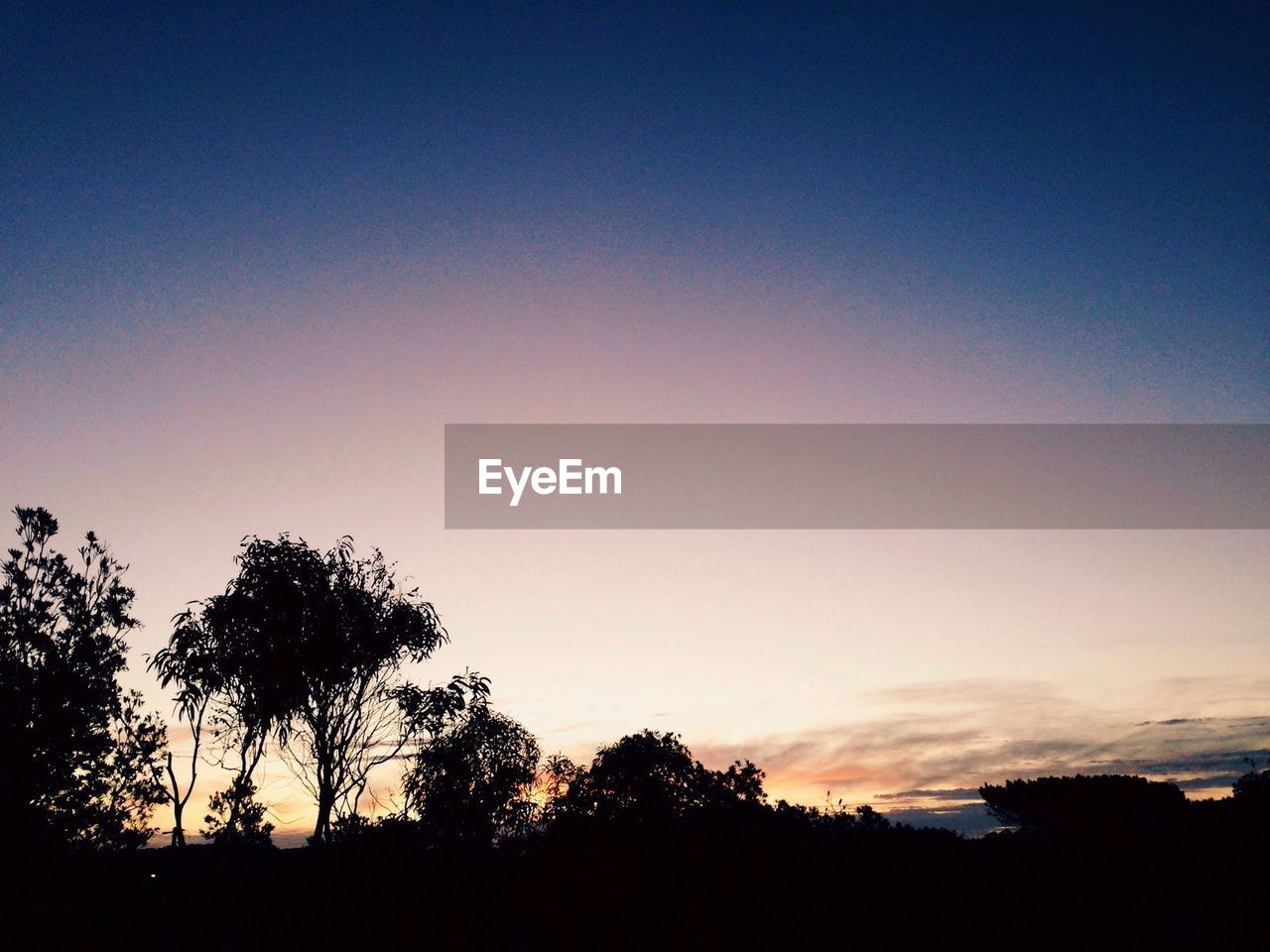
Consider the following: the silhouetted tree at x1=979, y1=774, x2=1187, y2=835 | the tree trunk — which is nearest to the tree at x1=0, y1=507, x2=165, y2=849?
the tree trunk

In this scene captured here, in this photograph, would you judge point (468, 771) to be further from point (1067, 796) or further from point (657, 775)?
point (1067, 796)

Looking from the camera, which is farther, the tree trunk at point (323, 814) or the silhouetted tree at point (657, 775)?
the silhouetted tree at point (657, 775)

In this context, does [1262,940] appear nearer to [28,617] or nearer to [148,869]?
[148,869]

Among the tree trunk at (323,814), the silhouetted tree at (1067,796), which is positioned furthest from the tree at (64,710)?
the silhouetted tree at (1067,796)

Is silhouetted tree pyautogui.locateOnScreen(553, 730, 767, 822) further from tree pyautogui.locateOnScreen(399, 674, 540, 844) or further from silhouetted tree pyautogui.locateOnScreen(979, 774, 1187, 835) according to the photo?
silhouetted tree pyautogui.locateOnScreen(979, 774, 1187, 835)

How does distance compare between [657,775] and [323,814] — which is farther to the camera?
[657,775]

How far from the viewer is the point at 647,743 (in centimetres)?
5462

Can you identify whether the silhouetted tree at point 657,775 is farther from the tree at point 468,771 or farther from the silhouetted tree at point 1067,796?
the silhouetted tree at point 1067,796

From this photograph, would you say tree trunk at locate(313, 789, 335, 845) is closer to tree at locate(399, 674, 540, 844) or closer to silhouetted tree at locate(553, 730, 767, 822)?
tree at locate(399, 674, 540, 844)

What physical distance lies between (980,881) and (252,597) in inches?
1058

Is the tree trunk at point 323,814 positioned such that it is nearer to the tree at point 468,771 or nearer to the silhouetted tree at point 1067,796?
the tree at point 468,771

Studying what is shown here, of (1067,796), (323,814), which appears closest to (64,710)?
(323,814)

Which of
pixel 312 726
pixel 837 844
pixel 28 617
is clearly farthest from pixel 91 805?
pixel 837 844

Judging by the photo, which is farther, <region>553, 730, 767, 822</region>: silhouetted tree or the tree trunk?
<region>553, 730, 767, 822</region>: silhouetted tree
